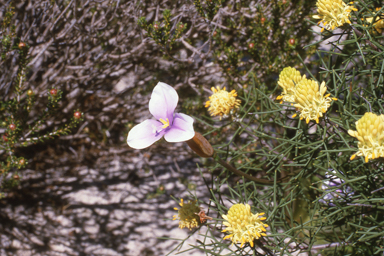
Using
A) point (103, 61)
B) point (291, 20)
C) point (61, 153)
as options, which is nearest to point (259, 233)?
point (291, 20)

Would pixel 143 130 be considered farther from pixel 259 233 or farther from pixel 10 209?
pixel 10 209

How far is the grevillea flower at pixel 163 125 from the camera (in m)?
0.69

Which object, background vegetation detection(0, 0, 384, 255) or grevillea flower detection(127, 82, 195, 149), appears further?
background vegetation detection(0, 0, 384, 255)

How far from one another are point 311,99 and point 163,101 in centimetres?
40

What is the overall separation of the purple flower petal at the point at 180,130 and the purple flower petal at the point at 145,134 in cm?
3

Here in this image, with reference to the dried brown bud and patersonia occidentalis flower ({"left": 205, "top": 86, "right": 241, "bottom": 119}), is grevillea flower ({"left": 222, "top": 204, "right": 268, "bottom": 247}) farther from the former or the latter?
patersonia occidentalis flower ({"left": 205, "top": 86, "right": 241, "bottom": 119})

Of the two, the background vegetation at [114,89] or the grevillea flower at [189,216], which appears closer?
the grevillea flower at [189,216]

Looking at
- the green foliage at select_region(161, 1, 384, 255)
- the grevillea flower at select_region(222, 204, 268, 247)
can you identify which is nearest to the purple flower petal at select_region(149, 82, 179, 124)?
the green foliage at select_region(161, 1, 384, 255)

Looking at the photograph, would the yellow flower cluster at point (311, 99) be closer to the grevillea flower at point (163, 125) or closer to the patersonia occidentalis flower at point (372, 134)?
the patersonia occidentalis flower at point (372, 134)

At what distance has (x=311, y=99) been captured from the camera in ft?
2.45

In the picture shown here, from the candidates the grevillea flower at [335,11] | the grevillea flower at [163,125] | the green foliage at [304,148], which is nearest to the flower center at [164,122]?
the grevillea flower at [163,125]

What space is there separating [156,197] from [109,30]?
46.5 inches

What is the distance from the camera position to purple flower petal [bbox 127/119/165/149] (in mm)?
706

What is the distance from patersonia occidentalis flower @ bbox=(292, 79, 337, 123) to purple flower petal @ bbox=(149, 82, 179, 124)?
0.33 metres
